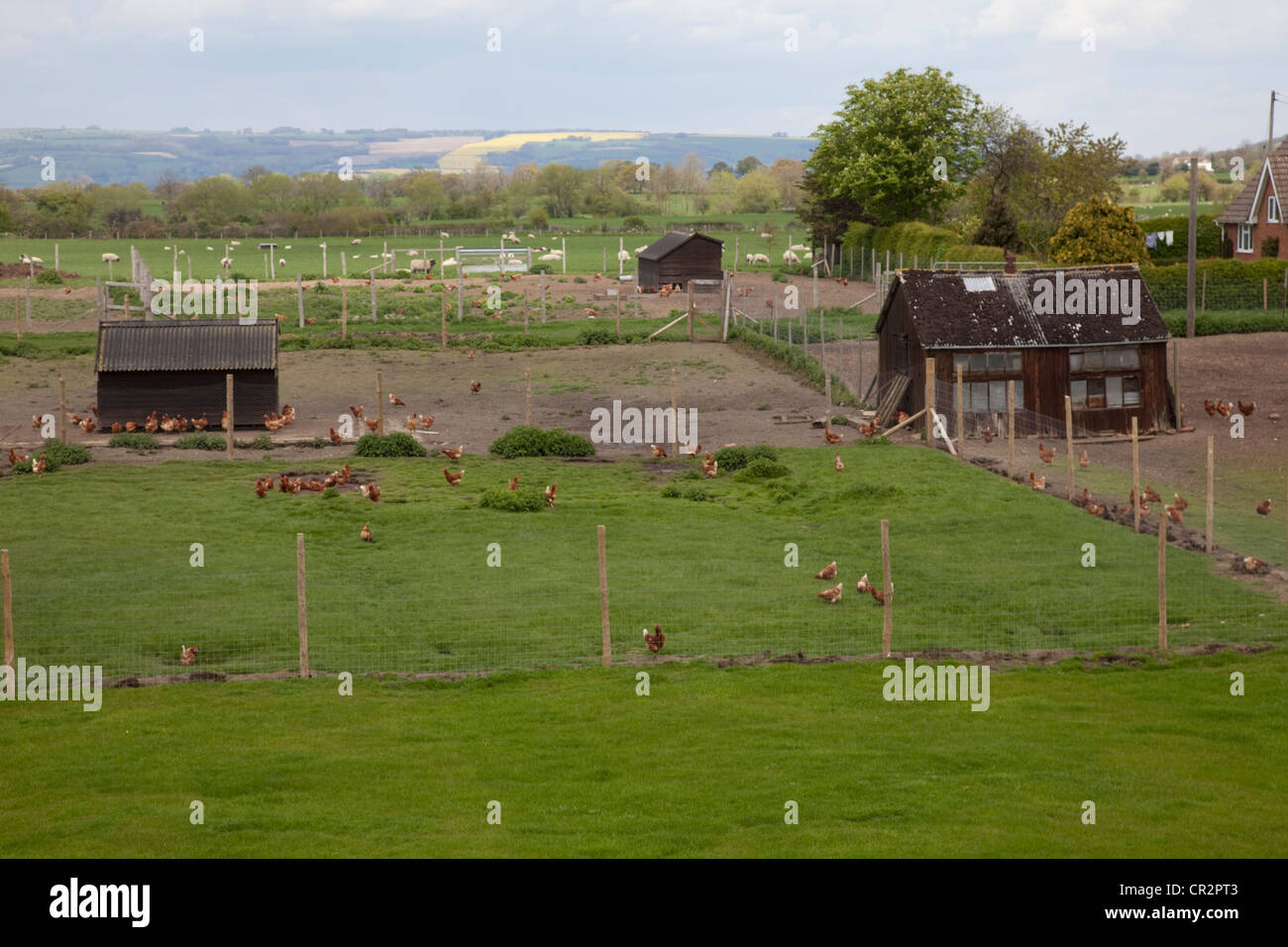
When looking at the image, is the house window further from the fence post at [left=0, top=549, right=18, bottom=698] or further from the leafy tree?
the fence post at [left=0, top=549, right=18, bottom=698]

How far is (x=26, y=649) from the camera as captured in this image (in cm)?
1839

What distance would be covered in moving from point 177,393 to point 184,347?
134 centimetres

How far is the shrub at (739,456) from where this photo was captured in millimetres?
33219

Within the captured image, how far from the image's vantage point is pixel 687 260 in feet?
233

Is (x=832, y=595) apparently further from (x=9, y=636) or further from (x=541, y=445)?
(x=541, y=445)

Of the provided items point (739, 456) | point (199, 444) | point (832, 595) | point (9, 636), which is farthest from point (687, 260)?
point (9, 636)

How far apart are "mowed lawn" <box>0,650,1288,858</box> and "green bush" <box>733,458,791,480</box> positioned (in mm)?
13852

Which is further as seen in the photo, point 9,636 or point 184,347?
point 184,347

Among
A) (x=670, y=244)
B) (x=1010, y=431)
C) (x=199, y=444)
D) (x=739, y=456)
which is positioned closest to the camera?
(x=1010, y=431)

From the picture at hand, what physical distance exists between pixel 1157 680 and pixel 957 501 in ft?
34.0

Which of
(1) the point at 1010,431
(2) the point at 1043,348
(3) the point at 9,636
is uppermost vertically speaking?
(2) the point at 1043,348

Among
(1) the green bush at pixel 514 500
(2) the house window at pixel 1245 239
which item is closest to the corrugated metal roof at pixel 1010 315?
(1) the green bush at pixel 514 500

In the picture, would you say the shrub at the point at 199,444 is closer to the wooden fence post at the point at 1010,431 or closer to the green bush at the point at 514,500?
the green bush at the point at 514,500

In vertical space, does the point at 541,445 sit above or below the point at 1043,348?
below
